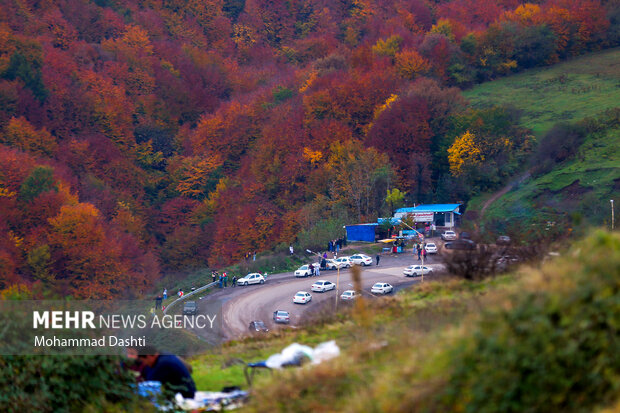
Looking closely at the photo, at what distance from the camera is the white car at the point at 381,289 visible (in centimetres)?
3163

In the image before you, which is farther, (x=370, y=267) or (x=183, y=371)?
(x=370, y=267)

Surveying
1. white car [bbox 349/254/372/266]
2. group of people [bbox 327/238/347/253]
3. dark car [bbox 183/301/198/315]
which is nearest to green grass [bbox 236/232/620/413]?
dark car [bbox 183/301/198/315]

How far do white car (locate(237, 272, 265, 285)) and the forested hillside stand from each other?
466 inches

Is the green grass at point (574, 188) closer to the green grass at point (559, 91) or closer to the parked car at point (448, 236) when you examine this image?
the parked car at point (448, 236)

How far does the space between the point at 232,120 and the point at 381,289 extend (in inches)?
2407

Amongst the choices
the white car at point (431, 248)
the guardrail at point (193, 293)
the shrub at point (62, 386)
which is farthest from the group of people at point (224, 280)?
the shrub at point (62, 386)

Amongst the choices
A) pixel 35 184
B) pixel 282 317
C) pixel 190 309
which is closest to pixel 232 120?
pixel 35 184

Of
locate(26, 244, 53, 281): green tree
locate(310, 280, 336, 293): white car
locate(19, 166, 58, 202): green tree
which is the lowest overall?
locate(26, 244, 53, 281): green tree

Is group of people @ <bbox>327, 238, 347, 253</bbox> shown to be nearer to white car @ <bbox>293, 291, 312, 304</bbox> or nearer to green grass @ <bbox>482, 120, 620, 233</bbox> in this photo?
green grass @ <bbox>482, 120, 620, 233</bbox>

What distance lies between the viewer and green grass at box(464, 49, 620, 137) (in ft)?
206

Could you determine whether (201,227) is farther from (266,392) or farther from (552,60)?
(266,392)

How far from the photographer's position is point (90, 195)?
7312 cm

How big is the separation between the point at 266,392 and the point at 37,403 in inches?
101

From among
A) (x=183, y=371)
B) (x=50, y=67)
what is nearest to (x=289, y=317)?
(x=183, y=371)
